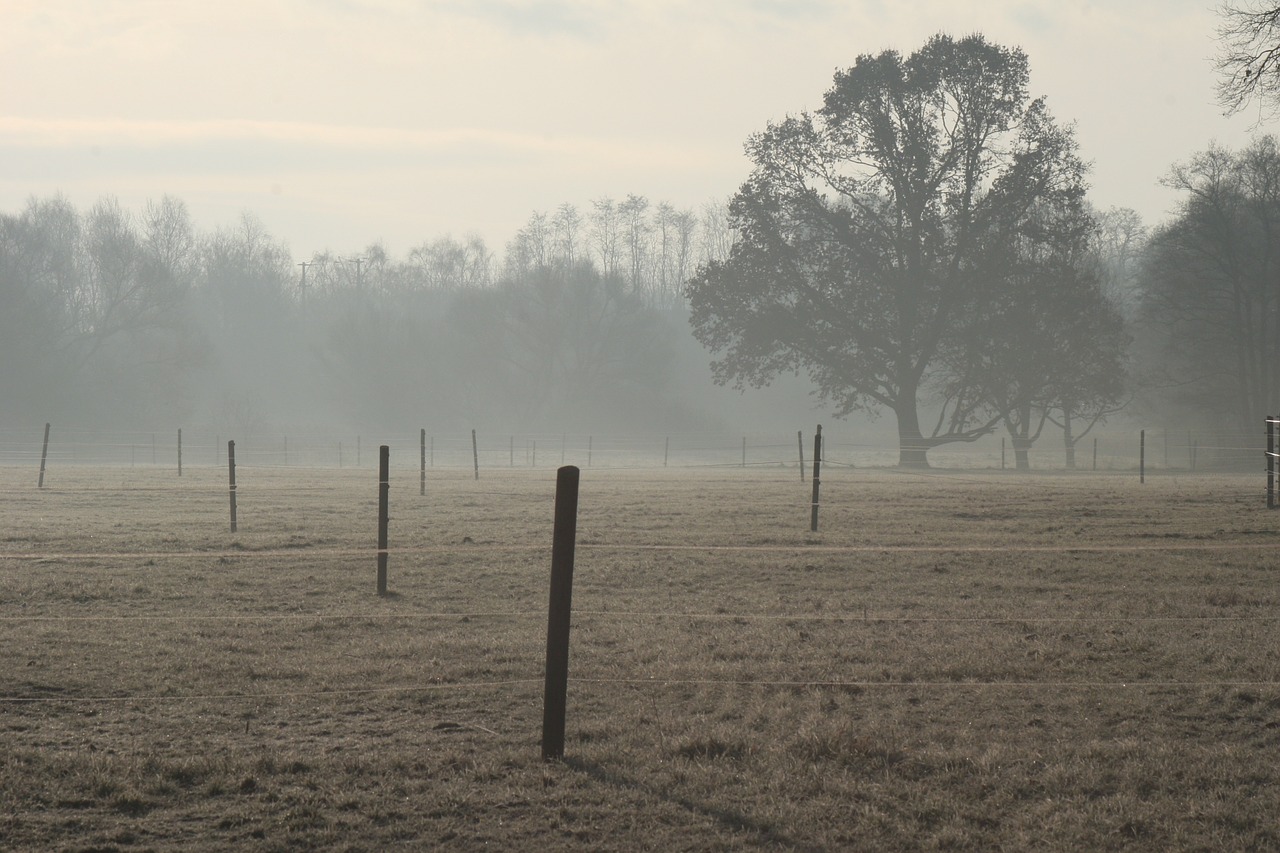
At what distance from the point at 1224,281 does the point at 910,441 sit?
651 inches

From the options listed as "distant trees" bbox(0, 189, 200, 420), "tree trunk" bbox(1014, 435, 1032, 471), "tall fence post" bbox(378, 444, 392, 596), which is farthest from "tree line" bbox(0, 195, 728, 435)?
"tall fence post" bbox(378, 444, 392, 596)

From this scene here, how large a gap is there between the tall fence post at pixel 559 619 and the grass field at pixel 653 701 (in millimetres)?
165

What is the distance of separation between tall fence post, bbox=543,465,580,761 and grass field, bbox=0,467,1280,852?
0.54 ft

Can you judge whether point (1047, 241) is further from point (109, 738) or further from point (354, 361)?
point (354, 361)

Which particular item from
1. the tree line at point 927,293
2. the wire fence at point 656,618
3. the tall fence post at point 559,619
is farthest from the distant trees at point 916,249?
the tall fence post at point 559,619

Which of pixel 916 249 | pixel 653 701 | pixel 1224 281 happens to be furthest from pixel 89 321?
pixel 653 701

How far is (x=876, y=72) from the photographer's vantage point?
42438 mm

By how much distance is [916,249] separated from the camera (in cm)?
4238

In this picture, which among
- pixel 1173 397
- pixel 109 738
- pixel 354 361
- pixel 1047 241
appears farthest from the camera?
pixel 354 361

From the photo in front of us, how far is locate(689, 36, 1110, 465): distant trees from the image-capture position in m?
41.9

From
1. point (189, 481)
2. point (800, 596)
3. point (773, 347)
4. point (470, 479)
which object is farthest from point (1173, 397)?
point (800, 596)

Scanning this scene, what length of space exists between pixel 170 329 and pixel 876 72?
46.6 m

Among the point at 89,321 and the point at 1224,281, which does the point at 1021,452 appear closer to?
the point at 1224,281

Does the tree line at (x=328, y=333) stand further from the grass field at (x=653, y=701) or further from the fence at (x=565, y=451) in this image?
the grass field at (x=653, y=701)
